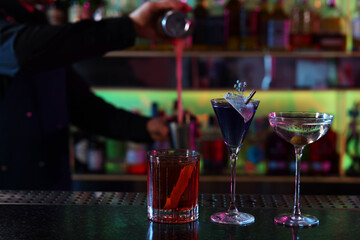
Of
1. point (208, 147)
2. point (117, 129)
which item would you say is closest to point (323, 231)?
point (117, 129)

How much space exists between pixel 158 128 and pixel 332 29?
1.46 metres

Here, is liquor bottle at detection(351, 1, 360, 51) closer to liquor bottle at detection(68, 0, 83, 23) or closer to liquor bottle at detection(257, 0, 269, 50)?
liquor bottle at detection(257, 0, 269, 50)

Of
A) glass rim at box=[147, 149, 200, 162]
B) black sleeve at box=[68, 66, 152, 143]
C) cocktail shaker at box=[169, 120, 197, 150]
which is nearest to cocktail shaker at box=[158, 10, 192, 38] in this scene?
cocktail shaker at box=[169, 120, 197, 150]

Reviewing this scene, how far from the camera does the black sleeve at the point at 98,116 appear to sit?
5.75 ft

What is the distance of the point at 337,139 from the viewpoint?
2727 mm

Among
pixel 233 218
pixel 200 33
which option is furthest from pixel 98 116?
pixel 233 218

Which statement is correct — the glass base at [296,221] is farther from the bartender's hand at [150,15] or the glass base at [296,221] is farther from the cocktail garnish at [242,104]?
the bartender's hand at [150,15]

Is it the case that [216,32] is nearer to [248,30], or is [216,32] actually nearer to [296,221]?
[248,30]

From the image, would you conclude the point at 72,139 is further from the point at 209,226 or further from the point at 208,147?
the point at 209,226

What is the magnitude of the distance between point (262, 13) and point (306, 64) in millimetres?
369

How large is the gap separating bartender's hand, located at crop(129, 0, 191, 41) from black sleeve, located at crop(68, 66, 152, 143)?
42 centimetres

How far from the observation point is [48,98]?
69.9 inches

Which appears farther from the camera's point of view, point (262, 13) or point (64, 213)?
point (262, 13)

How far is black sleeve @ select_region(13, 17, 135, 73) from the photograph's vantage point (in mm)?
1332
